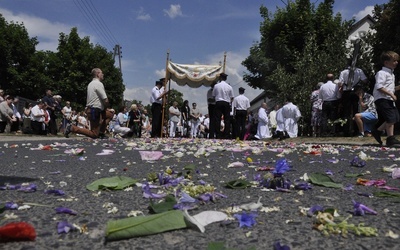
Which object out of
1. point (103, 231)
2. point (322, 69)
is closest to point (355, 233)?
point (103, 231)

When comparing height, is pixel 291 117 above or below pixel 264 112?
below

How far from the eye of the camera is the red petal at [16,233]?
157 centimetres

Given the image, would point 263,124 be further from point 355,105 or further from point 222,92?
point 355,105

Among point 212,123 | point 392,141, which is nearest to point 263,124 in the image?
point 212,123

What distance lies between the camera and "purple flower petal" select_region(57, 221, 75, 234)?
1757 millimetres

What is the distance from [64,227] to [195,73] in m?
14.4

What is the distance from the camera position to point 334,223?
186cm

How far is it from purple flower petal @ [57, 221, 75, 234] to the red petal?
→ 5.1 inches

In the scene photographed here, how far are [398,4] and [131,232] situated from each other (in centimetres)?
2534

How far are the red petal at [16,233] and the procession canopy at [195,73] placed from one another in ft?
47.3

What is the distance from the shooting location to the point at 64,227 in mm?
1778

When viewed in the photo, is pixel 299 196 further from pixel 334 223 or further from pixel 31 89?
pixel 31 89

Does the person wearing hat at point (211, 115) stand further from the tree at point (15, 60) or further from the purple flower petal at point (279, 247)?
the tree at point (15, 60)

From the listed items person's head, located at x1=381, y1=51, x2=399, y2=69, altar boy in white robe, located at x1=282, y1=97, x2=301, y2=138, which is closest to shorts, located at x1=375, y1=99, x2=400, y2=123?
person's head, located at x1=381, y1=51, x2=399, y2=69
